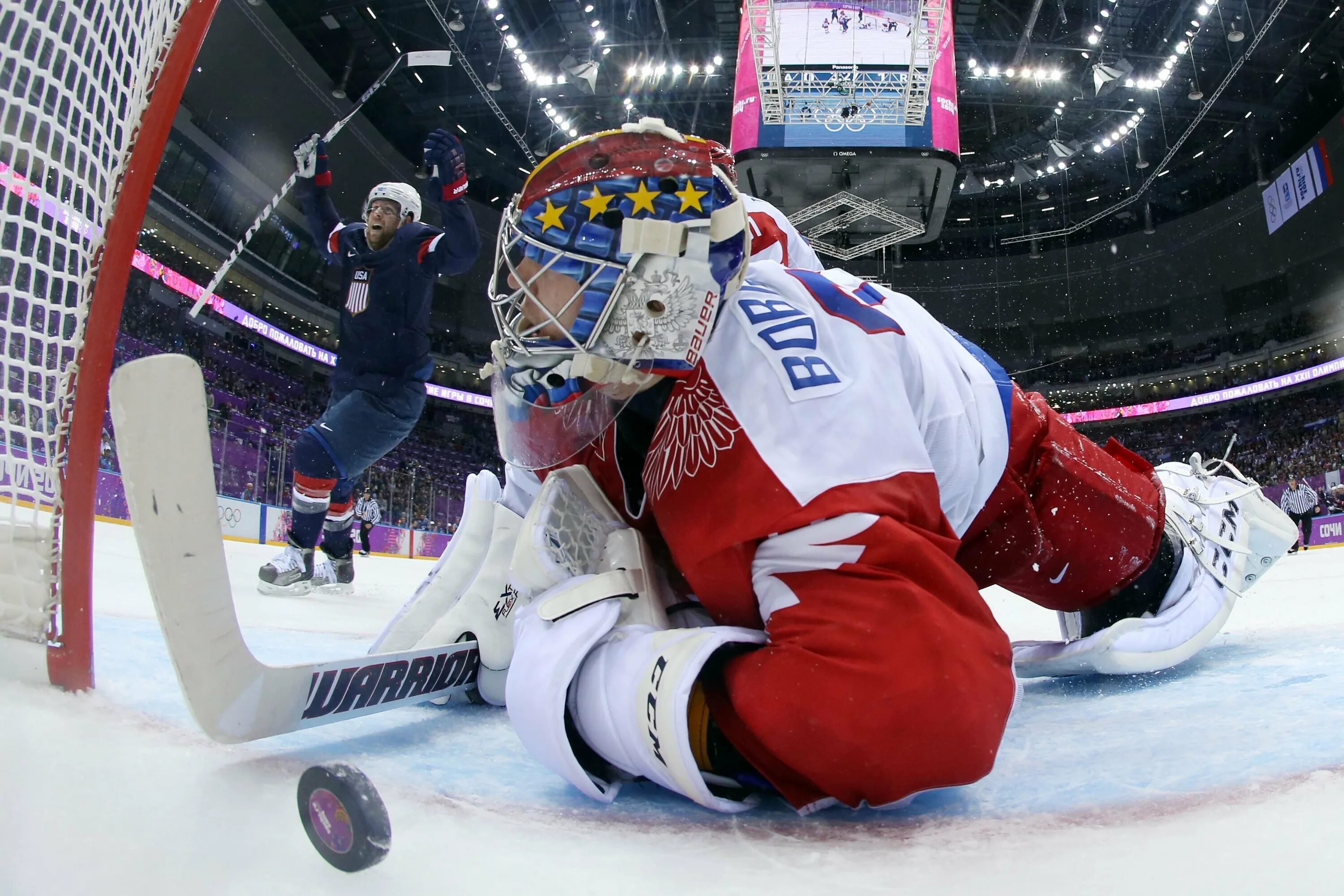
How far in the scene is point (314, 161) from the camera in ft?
10.2

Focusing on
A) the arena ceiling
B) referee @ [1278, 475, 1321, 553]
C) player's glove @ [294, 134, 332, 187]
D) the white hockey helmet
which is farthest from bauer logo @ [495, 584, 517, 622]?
referee @ [1278, 475, 1321, 553]

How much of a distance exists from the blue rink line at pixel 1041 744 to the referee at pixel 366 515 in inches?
263

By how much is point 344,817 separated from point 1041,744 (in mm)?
848

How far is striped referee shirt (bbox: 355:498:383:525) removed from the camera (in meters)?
8.26

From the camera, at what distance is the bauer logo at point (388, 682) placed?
891 millimetres

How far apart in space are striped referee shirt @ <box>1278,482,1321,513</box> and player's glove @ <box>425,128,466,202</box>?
1099 cm

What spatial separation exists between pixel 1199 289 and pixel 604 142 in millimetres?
19962

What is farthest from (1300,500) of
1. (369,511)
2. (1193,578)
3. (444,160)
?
(444,160)

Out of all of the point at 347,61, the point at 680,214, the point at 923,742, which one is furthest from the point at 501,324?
the point at 347,61

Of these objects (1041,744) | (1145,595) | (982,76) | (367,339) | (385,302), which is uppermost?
(982,76)

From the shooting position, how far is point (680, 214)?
36.7 inches

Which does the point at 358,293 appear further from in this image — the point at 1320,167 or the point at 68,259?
the point at 1320,167

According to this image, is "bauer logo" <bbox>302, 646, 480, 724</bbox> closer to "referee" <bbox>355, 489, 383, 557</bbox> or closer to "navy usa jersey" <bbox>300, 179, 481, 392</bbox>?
"navy usa jersey" <bbox>300, 179, 481, 392</bbox>

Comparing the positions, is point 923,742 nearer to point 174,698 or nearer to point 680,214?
point 680,214
